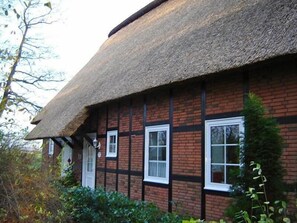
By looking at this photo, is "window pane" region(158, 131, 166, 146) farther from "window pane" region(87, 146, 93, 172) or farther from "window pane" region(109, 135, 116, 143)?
"window pane" region(87, 146, 93, 172)

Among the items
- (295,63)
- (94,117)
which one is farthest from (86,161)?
(295,63)

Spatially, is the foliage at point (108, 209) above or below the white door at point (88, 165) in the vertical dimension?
below

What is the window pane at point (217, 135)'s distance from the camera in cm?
659

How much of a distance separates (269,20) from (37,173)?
4.44 meters

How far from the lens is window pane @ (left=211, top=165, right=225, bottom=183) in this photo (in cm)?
651

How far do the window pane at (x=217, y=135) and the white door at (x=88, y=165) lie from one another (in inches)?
236

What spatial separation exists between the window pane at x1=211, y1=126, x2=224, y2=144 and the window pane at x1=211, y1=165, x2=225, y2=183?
1.49 feet

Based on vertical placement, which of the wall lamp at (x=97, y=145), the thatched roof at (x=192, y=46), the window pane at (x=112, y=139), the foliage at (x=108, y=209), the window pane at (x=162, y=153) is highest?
the thatched roof at (x=192, y=46)

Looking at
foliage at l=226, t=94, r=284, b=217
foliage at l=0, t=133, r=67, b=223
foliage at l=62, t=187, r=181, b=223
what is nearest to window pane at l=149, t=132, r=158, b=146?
foliage at l=62, t=187, r=181, b=223

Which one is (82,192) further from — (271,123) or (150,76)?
(271,123)

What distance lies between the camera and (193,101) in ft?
23.8

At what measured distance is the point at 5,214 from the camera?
5.28 meters

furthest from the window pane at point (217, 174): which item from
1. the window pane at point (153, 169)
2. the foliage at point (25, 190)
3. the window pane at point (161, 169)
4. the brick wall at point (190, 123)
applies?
the foliage at point (25, 190)

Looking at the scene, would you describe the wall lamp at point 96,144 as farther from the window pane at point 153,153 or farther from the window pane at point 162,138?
the window pane at point 162,138
